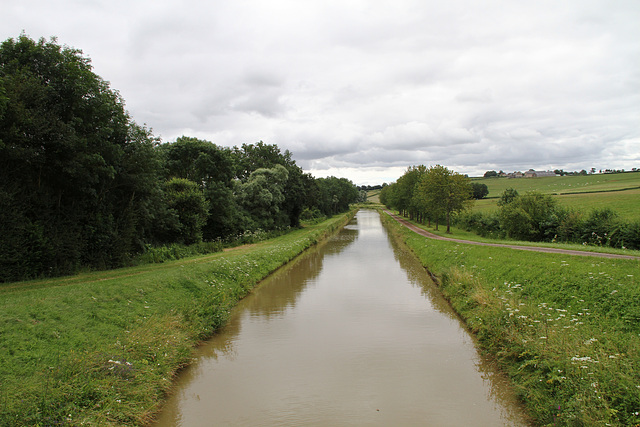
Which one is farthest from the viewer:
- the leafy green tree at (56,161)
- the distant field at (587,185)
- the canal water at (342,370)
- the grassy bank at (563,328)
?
the distant field at (587,185)

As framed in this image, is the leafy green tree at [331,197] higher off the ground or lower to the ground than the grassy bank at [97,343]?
higher

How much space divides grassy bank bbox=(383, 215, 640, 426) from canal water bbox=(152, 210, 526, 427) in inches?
25.9

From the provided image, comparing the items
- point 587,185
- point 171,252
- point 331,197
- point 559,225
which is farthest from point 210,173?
point 587,185

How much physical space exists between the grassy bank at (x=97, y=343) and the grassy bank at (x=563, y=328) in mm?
7421

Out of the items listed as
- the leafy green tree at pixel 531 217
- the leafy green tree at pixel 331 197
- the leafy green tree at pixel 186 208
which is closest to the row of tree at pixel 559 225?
the leafy green tree at pixel 531 217

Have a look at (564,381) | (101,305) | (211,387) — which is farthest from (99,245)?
(564,381)

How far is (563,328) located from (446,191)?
3022cm

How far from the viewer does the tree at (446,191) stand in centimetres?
3709

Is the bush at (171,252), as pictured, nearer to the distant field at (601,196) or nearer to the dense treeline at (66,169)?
the dense treeline at (66,169)

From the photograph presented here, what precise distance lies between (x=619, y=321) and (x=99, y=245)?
19.4 m

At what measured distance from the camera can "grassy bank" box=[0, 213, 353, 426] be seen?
20.2ft

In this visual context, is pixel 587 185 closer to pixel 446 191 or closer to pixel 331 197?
pixel 331 197

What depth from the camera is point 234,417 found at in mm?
7121

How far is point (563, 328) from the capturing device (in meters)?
8.10
